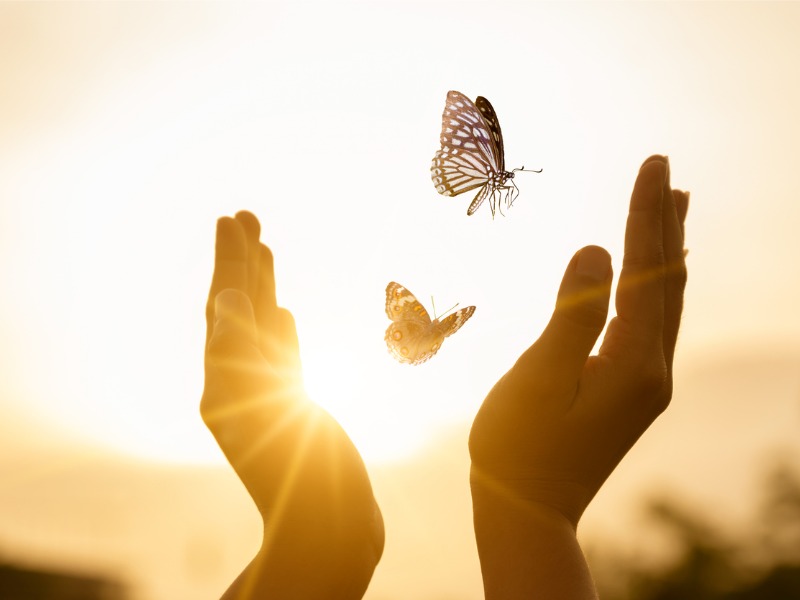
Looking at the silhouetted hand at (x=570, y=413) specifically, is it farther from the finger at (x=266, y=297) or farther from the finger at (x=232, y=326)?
the finger at (x=266, y=297)

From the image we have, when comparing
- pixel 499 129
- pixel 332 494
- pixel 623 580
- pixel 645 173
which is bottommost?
pixel 623 580

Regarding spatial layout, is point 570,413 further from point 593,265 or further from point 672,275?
point 672,275

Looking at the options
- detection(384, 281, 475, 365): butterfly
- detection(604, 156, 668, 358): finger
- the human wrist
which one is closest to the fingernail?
detection(604, 156, 668, 358): finger

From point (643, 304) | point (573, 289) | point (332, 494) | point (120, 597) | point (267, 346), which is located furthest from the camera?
point (120, 597)

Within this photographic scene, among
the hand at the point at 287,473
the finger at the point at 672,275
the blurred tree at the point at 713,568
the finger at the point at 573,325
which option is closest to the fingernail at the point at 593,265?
the finger at the point at 573,325

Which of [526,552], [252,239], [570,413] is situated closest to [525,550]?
[526,552]

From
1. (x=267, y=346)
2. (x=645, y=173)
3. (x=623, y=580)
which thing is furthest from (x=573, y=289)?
(x=623, y=580)

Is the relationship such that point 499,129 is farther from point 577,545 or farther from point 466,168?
point 577,545
